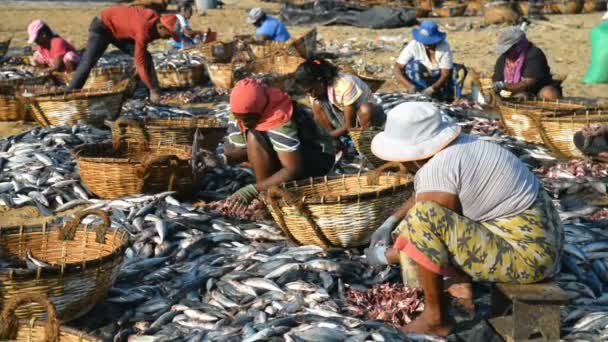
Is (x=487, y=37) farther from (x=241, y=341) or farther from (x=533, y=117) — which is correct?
(x=241, y=341)

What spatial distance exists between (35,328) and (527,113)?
5411mm

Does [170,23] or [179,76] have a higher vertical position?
[170,23]

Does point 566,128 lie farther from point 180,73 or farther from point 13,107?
point 180,73

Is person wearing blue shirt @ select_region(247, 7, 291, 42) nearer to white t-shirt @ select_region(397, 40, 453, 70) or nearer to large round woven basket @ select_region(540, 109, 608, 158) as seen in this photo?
white t-shirt @ select_region(397, 40, 453, 70)

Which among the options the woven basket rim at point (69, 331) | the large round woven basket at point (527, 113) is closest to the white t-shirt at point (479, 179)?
the woven basket rim at point (69, 331)

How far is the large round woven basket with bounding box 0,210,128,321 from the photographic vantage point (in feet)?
13.6

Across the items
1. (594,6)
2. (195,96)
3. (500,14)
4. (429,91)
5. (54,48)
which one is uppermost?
(54,48)

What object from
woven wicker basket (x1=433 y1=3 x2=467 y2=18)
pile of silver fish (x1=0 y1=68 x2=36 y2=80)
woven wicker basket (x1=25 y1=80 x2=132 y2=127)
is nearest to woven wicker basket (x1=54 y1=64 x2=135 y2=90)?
pile of silver fish (x1=0 y1=68 x2=36 y2=80)

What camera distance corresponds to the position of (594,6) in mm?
21078

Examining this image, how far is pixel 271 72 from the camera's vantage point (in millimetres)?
11672

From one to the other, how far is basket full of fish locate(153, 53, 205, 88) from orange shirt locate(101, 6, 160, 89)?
1563mm

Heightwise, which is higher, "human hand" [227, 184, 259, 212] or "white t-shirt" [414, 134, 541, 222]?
"white t-shirt" [414, 134, 541, 222]

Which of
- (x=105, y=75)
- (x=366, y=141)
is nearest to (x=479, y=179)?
(x=366, y=141)

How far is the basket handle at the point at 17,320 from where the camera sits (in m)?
3.78
